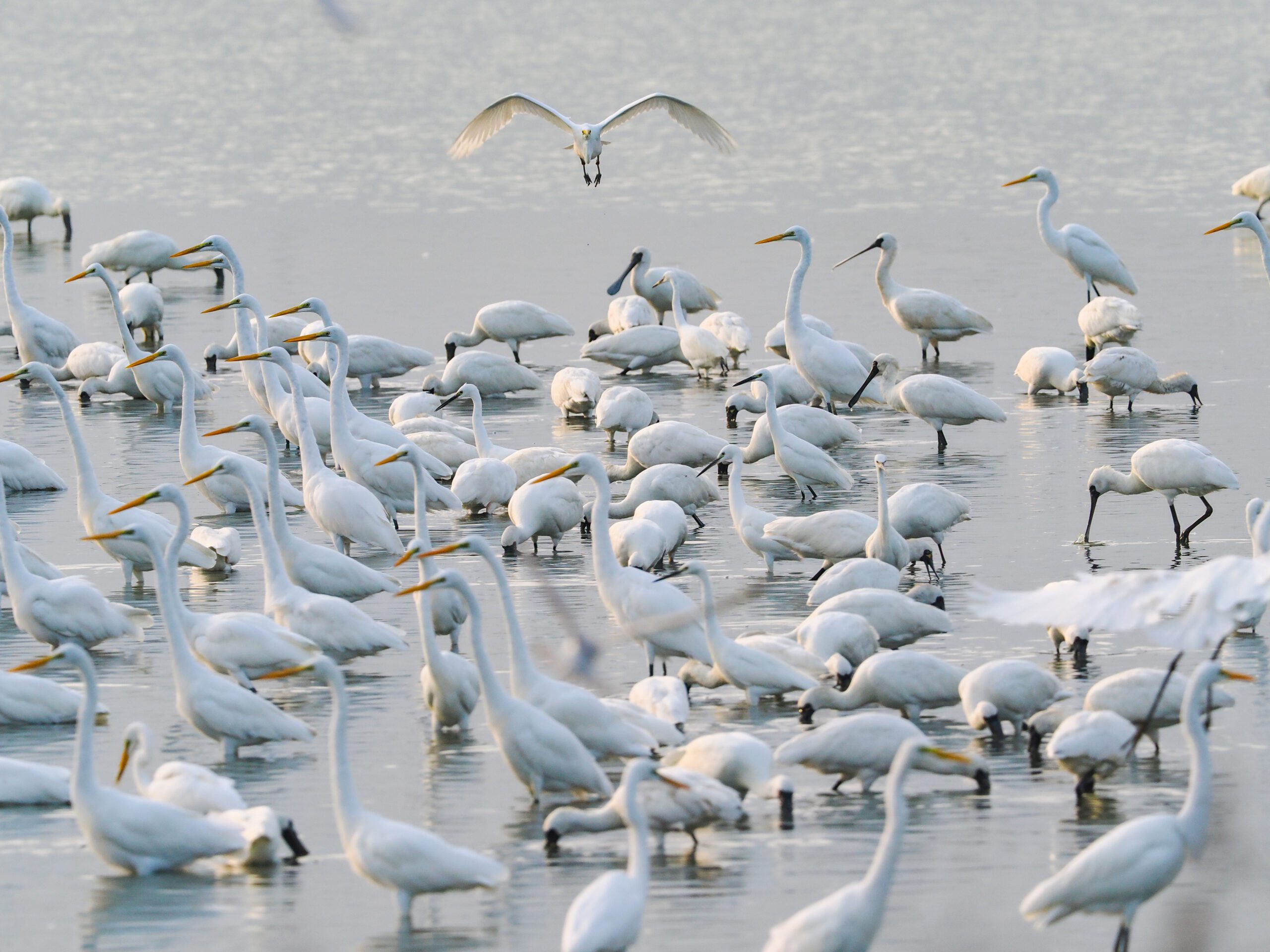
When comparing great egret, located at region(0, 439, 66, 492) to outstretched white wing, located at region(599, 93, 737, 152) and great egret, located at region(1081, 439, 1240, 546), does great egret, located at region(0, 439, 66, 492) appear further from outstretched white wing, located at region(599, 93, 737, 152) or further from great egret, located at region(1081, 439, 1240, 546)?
great egret, located at region(1081, 439, 1240, 546)

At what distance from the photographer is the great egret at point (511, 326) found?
68.6ft

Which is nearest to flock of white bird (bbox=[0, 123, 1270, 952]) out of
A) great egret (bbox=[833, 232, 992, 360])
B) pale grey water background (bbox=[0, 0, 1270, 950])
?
pale grey water background (bbox=[0, 0, 1270, 950])

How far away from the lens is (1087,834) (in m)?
8.53

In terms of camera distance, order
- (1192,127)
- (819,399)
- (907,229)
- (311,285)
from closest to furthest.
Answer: (819,399) → (311,285) → (907,229) → (1192,127)

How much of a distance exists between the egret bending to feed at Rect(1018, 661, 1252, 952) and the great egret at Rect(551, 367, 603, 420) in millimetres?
11352

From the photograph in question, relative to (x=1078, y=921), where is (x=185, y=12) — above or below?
above

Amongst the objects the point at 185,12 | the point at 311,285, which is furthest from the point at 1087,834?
the point at 185,12

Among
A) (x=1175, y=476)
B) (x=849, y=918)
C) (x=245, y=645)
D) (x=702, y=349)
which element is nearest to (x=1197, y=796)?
(x=849, y=918)

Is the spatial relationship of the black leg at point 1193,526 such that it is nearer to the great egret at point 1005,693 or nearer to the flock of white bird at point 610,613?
the flock of white bird at point 610,613

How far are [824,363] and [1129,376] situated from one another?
2585 millimetres

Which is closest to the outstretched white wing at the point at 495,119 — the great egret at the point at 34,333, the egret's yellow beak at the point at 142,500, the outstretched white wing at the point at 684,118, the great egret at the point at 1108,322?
the outstretched white wing at the point at 684,118

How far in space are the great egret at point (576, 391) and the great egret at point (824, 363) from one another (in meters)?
1.73

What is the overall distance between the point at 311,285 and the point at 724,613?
14919mm

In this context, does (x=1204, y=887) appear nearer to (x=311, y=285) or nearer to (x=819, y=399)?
(x=819, y=399)
